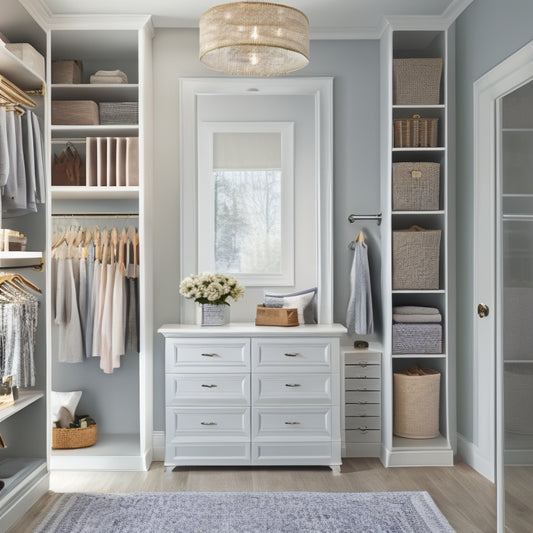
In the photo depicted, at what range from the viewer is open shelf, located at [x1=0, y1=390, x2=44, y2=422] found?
325 cm

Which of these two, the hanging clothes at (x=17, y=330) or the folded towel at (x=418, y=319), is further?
the folded towel at (x=418, y=319)

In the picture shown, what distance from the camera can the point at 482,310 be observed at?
12.5 feet

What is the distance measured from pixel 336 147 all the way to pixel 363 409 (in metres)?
1.78

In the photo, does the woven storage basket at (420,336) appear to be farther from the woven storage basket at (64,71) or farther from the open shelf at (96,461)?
the woven storage basket at (64,71)

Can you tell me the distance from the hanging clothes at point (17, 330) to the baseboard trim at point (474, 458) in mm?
2617

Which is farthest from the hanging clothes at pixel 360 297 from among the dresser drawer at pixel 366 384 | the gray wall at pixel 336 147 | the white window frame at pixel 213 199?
the white window frame at pixel 213 199

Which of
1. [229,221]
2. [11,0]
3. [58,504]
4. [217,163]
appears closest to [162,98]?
[217,163]

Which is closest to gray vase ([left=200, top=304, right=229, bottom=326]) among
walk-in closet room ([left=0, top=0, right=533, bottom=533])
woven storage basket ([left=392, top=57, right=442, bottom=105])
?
walk-in closet room ([left=0, top=0, right=533, bottom=533])

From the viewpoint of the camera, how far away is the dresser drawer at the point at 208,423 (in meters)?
4.04

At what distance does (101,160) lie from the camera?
165 inches

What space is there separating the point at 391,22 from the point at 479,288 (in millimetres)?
1764

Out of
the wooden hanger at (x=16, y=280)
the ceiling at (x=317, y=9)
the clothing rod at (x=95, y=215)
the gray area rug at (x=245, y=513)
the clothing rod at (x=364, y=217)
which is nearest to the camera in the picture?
the gray area rug at (x=245, y=513)

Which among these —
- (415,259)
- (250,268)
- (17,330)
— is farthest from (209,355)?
(415,259)

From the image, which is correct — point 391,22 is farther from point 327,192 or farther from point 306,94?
point 327,192
